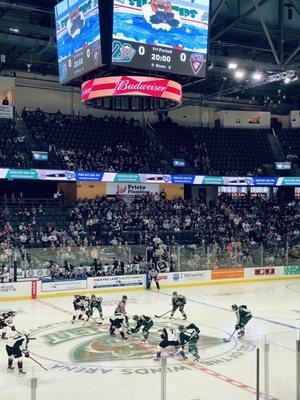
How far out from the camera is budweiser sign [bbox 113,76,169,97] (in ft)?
52.6

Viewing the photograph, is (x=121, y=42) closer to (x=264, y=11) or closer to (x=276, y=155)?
(x=264, y=11)

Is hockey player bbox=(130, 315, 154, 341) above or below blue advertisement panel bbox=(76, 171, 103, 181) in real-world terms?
below

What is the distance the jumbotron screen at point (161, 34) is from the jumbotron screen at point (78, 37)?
68 cm

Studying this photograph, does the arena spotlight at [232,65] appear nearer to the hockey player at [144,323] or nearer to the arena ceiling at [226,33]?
the arena ceiling at [226,33]

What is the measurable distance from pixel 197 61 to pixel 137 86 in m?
1.96

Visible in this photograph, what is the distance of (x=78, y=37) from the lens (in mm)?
16000

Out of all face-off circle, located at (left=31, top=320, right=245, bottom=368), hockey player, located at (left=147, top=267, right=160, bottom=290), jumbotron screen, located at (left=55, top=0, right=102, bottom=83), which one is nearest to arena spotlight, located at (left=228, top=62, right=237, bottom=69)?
jumbotron screen, located at (left=55, top=0, right=102, bottom=83)

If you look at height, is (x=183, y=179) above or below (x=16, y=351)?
above

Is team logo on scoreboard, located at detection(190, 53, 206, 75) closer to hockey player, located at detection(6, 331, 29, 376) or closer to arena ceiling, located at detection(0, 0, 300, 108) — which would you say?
arena ceiling, located at detection(0, 0, 300, 108)

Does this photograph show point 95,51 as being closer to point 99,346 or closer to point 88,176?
point 99,346

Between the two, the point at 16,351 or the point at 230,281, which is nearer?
the point at 16,351

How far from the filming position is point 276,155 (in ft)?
126

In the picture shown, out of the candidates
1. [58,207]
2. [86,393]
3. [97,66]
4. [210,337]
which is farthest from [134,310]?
[58,207]

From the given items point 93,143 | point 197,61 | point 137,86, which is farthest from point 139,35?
point 93,143
